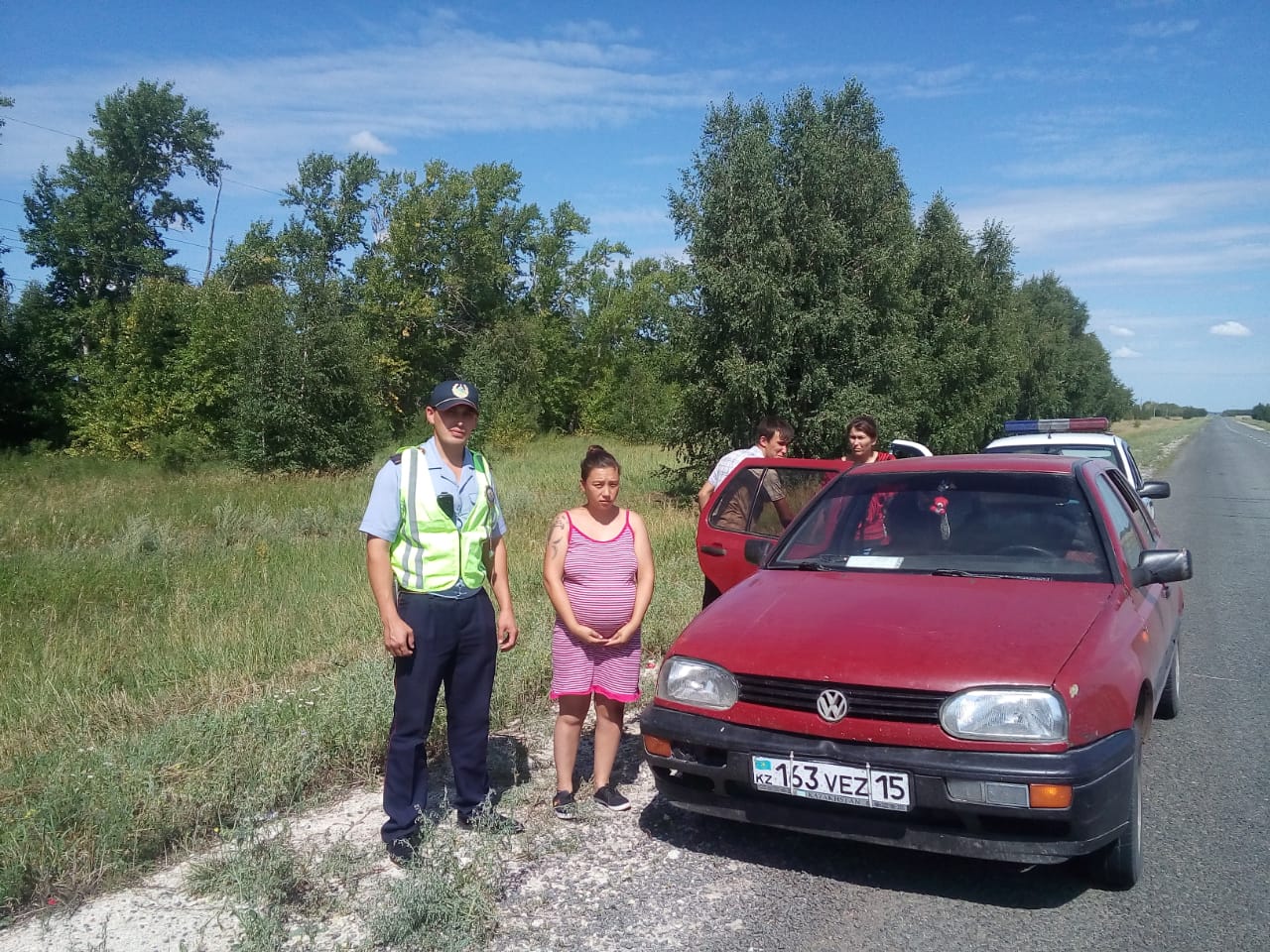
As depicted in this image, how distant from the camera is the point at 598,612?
4383 millimetres

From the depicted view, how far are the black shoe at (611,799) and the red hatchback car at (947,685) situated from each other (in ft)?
1.76

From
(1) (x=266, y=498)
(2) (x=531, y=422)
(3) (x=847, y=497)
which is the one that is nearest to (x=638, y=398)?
(2) (x=531, y=422)

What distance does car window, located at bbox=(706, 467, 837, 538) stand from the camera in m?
6.32

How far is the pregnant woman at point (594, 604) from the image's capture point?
4.39 meters

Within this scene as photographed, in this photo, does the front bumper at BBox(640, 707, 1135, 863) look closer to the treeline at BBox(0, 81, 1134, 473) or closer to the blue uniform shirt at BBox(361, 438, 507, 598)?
the blue uniform shirt at BBox(361, 438, 507, 598)

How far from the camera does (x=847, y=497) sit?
16.8 feet

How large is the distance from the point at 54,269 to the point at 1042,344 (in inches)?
1711

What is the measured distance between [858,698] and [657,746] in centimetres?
89

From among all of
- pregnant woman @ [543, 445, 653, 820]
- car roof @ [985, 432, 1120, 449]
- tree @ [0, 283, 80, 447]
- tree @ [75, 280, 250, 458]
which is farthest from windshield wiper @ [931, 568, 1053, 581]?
tree @ [0, 283, 80, 447]

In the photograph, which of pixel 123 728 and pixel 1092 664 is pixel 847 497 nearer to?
pixel 1092 664

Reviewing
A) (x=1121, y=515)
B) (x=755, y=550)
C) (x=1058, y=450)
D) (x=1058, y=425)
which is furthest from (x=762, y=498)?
(x=1058, y=425)

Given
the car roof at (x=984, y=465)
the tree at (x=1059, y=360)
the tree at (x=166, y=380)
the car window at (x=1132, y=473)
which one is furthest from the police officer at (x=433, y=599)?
the tree at (x=1059, y=360)

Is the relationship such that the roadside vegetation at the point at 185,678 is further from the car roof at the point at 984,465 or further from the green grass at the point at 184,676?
the car roof at the point at 984,465

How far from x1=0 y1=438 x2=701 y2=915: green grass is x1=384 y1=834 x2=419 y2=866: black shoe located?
61 centimetres
